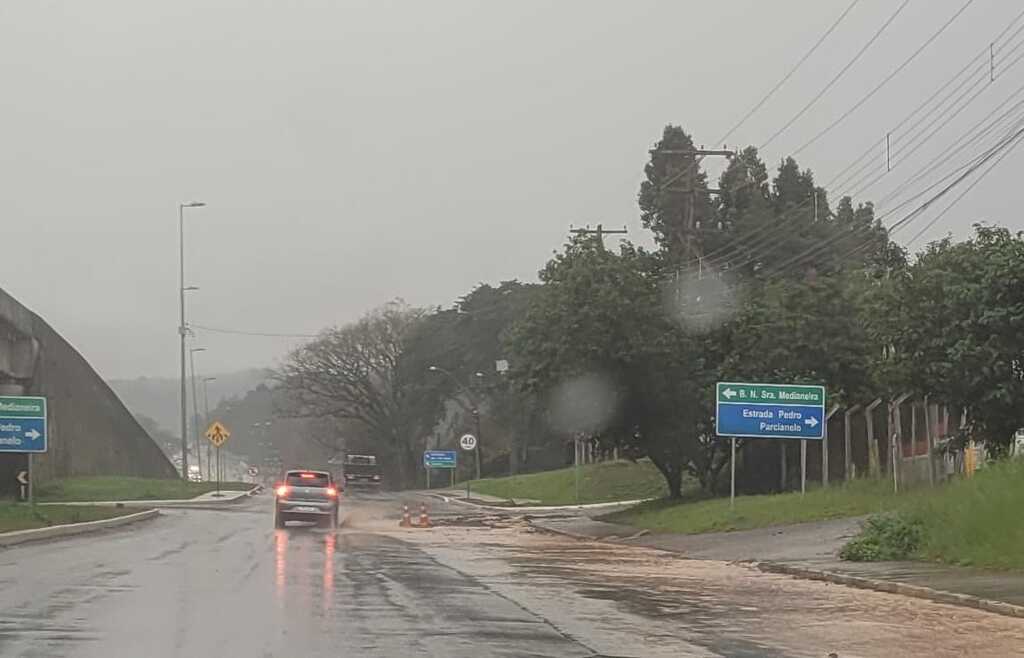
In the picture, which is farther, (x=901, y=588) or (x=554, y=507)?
(x=554, y=507)

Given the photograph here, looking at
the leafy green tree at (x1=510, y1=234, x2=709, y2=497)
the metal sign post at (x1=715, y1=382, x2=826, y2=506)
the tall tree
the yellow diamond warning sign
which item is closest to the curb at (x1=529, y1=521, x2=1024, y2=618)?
the metal sign post at (x1=715, y1=382, x2=826, y2=506)

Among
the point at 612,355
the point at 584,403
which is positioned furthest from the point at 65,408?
the point at 612,355

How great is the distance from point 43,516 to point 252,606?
2116cm

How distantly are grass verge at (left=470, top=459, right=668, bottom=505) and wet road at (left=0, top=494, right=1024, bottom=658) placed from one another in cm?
3065

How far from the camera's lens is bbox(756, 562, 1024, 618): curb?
49.4 feet

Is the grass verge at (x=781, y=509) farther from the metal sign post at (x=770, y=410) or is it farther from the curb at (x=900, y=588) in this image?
the curb at (x=900, y=588)

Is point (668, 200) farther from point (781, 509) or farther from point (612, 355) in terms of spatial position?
point (781, 509)

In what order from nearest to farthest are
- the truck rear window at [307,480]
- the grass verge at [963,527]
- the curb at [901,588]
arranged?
the curb at [901,588] → the grass verge at [963,527] → the truck rear window at [307,480]

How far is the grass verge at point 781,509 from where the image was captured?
1153 inches

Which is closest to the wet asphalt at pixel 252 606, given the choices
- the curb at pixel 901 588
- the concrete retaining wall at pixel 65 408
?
the curb at pixel 901 588

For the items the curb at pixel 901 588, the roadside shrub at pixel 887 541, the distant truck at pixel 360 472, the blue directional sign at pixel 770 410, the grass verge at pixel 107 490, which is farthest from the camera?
the distant truck at pixel 360 472

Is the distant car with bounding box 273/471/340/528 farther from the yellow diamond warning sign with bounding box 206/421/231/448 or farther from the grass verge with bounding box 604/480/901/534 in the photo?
the yellow diamond warning sign with bounding box 206/421/231/448

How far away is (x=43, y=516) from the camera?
3409cm

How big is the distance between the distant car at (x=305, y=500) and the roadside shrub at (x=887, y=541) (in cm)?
1758
